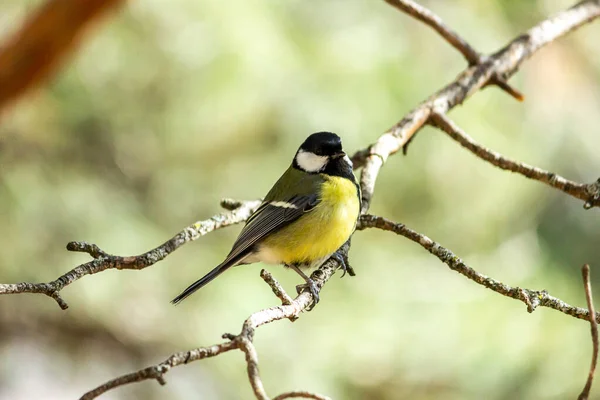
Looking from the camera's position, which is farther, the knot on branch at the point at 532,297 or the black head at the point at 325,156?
the black head at the point at 325,156

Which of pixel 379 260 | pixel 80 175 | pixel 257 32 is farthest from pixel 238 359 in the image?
pixel 257 32

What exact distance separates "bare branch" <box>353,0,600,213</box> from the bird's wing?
0.66 ft

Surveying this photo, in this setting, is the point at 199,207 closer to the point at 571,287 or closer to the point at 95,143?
the point at 95,143

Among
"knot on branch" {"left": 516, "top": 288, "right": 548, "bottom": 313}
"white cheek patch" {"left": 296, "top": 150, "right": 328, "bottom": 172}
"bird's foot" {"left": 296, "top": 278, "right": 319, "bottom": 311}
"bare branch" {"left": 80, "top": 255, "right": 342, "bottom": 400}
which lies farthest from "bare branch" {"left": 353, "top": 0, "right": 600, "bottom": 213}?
"bare branch" {"left": 80, "top": 255, "right": 342, "bottom": 400}

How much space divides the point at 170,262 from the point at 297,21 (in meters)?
1.25

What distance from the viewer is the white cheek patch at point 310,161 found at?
2266 millimetres

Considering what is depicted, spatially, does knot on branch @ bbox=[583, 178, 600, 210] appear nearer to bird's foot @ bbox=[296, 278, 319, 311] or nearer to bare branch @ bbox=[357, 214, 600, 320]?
bare branch @ bbox=[357, 214, 600, 320]

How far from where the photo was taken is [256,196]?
10.7 ft

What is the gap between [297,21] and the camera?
3.39 m

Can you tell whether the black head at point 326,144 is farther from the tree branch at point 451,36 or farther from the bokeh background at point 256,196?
the bokeh background at point 256,196

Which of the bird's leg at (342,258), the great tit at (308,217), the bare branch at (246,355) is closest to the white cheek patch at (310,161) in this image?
the great tit at (308,217)

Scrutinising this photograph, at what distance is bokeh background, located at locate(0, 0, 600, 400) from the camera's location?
3148mm

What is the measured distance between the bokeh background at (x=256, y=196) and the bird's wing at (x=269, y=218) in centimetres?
98

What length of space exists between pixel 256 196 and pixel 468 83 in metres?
1.18
